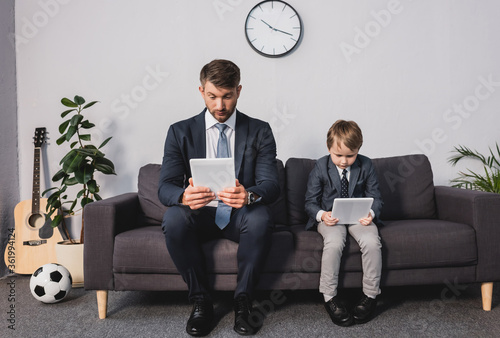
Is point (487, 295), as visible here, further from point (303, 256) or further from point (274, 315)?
point (274, 315)

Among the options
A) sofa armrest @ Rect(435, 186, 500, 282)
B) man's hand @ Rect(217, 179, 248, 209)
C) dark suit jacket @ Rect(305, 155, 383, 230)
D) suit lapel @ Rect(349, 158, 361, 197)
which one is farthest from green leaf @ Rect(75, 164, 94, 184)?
sofa armrest @ Rect(435, 186, 500, 282)

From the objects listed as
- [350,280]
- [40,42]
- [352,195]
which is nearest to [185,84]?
[40,42]

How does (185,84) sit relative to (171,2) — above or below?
below

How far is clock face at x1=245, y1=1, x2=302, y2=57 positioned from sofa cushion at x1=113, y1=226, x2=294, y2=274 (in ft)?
4.98

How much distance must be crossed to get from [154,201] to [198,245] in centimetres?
62

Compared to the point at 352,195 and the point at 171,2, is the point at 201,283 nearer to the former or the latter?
the point at 352,195

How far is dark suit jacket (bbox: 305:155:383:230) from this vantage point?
196cm

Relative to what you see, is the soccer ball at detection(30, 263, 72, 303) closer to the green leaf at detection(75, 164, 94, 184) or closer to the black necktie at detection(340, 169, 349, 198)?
the green leaf at detection(75, 164, 94, 184)

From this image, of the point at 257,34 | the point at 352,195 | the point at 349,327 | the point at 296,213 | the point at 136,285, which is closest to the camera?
the point at 349,327

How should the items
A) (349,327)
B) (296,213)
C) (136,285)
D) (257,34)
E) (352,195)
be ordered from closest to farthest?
(349,327) < (136,285) < (352,195) < (296,213) < (257,34)

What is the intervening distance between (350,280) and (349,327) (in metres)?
0.22

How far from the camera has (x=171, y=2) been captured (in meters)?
2.72

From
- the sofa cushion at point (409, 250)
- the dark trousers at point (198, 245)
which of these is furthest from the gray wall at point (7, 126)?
the sofa cushion at point (409, 250)

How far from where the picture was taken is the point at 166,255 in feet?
5.66
